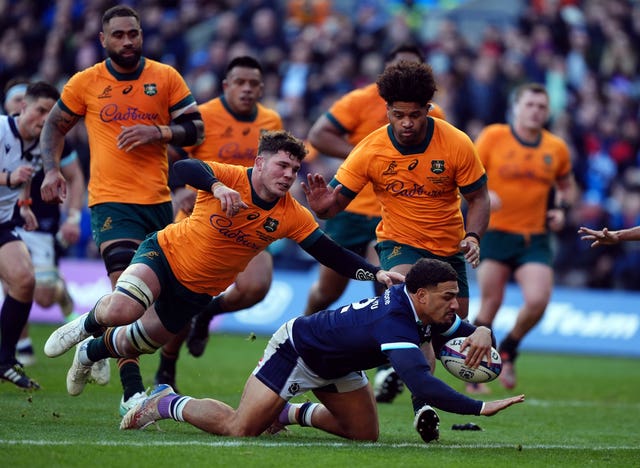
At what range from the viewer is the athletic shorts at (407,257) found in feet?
30.0

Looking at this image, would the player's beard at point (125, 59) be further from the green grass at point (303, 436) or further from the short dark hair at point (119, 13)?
the green grass at point (303, 436)

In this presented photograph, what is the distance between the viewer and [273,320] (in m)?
19.1

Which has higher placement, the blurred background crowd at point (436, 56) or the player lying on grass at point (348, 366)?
the blurred background crowd at point (436, 56)

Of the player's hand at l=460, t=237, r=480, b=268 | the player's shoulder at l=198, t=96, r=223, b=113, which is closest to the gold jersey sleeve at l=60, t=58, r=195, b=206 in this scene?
the player's shoulder at l=198, t=96, r=223, b=113

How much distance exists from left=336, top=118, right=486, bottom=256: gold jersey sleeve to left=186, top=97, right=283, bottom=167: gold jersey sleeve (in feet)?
7.62

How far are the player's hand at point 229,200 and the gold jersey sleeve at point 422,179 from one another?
4.54 ft

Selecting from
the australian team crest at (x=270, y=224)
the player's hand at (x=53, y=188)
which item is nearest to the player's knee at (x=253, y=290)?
the player's hand at (x=53, y=188)

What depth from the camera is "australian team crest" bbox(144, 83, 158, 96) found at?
9.91 meters

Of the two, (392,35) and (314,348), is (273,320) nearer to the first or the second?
(392,35)

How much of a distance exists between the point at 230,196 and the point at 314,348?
3.85 feet

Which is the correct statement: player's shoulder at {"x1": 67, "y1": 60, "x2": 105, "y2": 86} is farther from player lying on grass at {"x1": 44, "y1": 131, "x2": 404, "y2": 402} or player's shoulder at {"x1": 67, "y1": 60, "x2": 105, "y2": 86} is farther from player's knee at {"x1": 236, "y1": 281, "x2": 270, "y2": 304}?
player's knee at {"x1": 236, "y1": 281, "x2": 270, "y2": 304}

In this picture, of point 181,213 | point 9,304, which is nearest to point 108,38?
point 181,213

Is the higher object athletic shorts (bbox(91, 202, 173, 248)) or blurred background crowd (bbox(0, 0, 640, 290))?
blurred background crowd (bbox(0, 0, 640, 290))

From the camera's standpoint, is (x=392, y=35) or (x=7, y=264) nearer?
(x=7, y=264)
